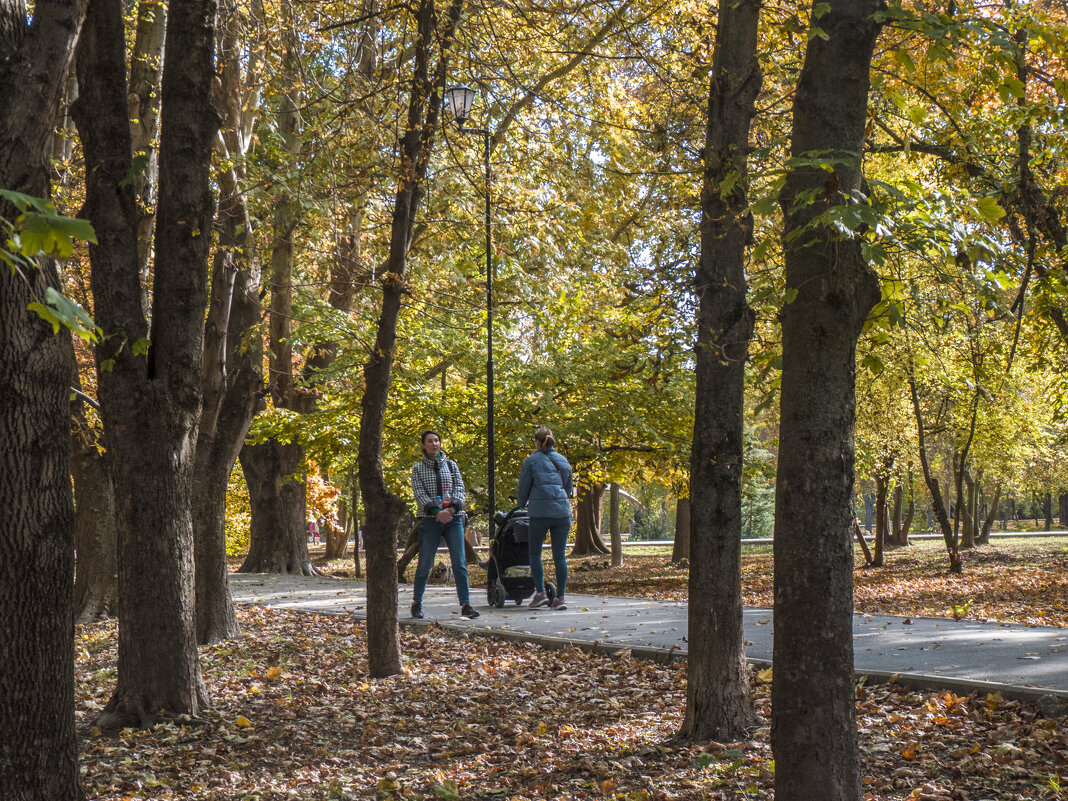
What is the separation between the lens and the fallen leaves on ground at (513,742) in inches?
195

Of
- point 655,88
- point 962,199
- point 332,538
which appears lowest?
point 332,538

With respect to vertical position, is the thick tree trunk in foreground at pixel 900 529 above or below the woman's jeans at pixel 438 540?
below

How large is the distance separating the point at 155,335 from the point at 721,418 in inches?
154

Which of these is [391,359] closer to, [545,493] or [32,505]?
[545,493]

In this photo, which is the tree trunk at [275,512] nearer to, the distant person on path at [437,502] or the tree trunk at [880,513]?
the distant person on path at [437,502]

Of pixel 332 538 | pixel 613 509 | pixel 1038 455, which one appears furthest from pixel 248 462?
pixel 1038 455

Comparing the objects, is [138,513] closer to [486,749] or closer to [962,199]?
[486,749]

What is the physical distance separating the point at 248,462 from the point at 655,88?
43.8 feet

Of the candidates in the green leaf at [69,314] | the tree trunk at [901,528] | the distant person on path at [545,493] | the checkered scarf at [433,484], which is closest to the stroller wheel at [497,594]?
the distant person on path at [545,493]

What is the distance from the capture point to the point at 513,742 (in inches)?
240

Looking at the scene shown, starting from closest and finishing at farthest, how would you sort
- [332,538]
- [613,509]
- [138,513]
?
[138,513]
[613,509]
[332,538]

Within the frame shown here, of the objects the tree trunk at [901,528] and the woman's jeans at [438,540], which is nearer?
the woman's jeans at [438,540]

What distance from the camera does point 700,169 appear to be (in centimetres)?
592

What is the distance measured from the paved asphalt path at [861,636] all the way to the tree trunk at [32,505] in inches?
204
